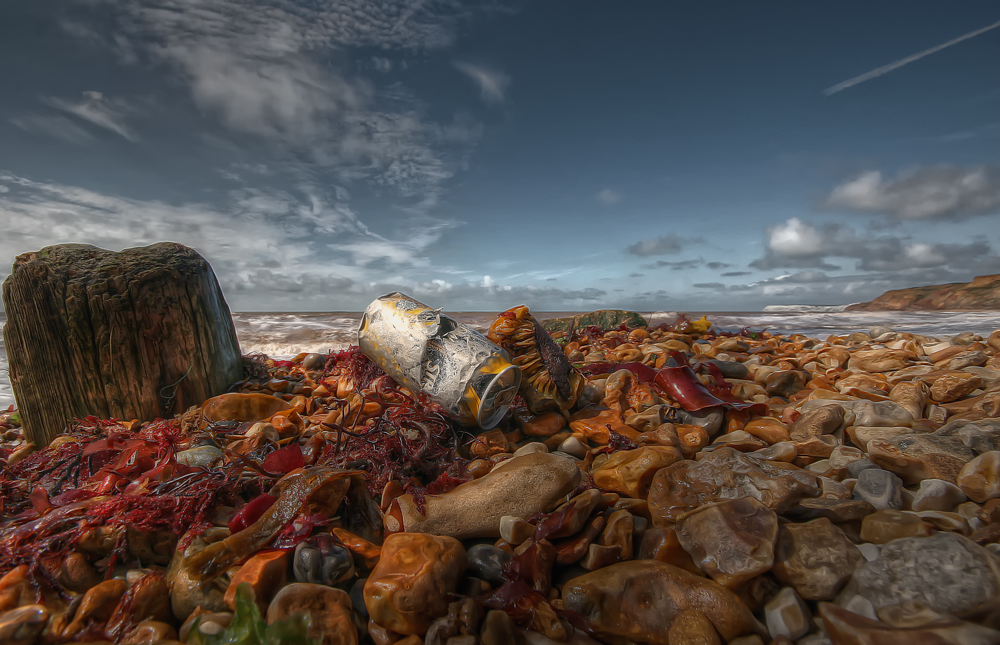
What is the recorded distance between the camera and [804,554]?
1583mm

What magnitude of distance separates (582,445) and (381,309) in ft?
5.68

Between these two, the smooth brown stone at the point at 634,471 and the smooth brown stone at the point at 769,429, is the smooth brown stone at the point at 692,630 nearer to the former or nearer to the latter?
the smooth brown stone at the point at 634,471

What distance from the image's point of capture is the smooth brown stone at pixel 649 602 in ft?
4.81

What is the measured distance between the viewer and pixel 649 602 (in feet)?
5.00

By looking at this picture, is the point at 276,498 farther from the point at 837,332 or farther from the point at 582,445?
the point at 837,332

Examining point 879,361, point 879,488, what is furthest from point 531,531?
point 879,361

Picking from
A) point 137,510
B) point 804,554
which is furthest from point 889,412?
point 137,510

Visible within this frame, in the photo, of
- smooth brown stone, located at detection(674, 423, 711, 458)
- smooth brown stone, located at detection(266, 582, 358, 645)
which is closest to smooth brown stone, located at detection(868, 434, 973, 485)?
smooth brown stone, located at detection(674, 423, 711, 458)

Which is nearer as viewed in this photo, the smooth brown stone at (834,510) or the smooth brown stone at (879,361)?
the smooth brown stone at (834,510)

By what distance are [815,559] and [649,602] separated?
613mm

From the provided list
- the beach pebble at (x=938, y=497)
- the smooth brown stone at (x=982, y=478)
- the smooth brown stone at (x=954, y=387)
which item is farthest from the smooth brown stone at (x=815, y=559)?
the smooth brown stone at (x=954, y=387)

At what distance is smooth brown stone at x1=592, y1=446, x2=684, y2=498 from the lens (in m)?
2.17

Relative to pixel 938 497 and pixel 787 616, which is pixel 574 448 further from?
pixel 938 497

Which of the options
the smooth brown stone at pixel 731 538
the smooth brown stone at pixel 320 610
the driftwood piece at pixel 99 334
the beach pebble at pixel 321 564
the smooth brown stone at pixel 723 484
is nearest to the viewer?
the smooth brown stone at pixel 320 610
